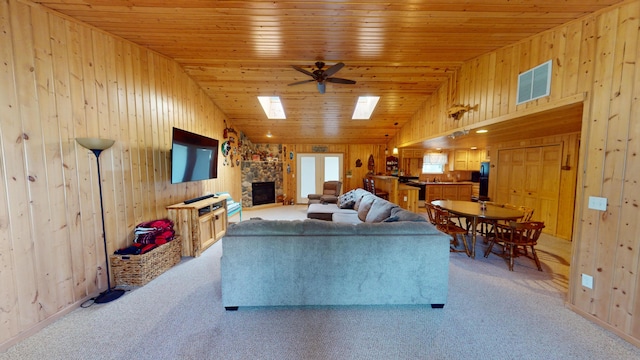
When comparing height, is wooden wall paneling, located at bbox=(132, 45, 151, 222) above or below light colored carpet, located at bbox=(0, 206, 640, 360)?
above

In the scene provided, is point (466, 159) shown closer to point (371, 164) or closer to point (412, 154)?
point (412, 154)

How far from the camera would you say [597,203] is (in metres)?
2.02

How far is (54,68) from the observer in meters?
2.15

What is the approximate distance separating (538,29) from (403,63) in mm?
1777

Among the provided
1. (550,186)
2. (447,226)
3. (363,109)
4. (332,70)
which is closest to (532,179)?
(550,186)

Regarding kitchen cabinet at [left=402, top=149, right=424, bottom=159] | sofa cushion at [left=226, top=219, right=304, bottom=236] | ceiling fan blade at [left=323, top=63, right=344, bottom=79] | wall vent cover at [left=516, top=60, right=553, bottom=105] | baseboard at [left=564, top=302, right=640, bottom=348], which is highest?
ceiling fan blade at [left=323, top=63, right=344, bottom=79]

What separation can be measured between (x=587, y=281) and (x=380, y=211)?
6.84 ft

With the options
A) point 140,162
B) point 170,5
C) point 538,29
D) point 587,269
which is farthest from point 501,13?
point 140,162

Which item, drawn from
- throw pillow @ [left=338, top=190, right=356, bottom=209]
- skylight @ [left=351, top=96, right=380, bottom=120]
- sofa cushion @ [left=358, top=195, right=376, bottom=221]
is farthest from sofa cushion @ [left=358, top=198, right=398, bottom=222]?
skylight @ [left=351, top=96, right=380, bottom=120]

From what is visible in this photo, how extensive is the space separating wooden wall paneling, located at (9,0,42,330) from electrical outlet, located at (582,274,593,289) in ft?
16.7

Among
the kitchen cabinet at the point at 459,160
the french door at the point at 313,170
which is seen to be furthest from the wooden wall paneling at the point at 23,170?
the kitchen cabinet at the point at 459,160

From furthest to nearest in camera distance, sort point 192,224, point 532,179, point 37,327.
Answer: point 532,179 → point 192,224 → point 37,327

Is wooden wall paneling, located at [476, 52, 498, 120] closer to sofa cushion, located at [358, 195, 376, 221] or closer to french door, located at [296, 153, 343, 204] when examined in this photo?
sofa cushion, located at [358, 195, 376, 221]

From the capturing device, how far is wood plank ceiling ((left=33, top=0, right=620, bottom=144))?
2.37 m
